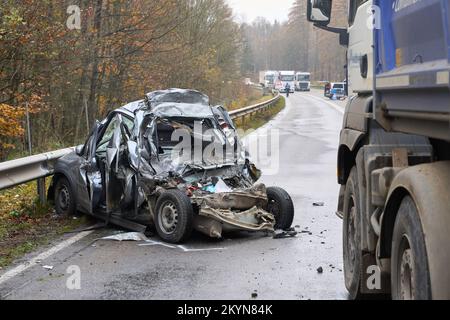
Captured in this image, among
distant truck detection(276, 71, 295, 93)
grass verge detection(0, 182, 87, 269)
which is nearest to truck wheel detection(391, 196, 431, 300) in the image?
grass verge detection(0, 182, 87, 269)

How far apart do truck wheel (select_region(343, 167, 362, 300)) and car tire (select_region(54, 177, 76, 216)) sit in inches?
175

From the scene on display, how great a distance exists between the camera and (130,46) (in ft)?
63.8

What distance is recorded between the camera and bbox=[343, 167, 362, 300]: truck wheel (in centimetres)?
478

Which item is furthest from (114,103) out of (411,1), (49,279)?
(411,1)

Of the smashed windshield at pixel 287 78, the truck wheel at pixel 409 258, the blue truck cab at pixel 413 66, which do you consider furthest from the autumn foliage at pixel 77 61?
the smashed windshield at pixel 287 78

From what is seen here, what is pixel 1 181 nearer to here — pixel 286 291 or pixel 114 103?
pixel 286 291

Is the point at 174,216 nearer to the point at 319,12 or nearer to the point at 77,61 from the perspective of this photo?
the point at 319,12

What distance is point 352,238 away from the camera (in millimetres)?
5195

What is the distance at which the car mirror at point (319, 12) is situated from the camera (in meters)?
6.27

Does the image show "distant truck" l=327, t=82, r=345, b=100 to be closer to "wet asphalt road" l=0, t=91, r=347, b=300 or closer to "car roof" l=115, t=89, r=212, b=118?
"car roof" l=115, t=89, r=212, b=118

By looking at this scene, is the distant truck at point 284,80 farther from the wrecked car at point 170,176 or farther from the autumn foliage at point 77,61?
the wrecked car at point 170,176

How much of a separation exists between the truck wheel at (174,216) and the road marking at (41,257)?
40.0 inches

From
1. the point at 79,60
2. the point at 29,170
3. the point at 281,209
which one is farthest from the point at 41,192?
the point at 79,60
